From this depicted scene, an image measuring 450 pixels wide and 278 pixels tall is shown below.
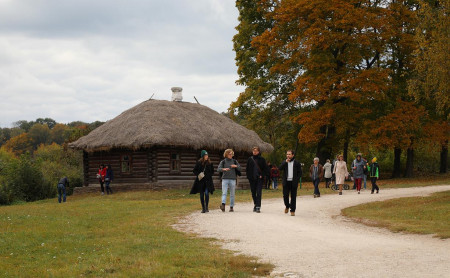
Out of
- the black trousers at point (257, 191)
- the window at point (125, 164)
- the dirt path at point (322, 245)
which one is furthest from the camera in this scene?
the window at point (125, 164)

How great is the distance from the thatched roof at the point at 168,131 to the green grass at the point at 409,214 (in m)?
14.4

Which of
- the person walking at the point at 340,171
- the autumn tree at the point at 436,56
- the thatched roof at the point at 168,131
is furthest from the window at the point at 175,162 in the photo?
the autumn tree at the point at 436,56

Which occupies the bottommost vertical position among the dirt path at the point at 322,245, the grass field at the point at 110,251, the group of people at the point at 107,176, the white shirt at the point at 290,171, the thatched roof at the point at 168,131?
the grass field at the point at 110,251

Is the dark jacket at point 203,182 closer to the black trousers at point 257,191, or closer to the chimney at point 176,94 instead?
the black trousers at point 257,191

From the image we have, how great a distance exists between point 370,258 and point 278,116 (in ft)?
102

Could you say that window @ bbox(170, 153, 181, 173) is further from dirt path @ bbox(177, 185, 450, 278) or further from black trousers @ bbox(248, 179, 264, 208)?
black trousers @ bbox(248, 179, 264, 208)

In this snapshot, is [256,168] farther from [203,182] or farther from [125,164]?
[125,164]

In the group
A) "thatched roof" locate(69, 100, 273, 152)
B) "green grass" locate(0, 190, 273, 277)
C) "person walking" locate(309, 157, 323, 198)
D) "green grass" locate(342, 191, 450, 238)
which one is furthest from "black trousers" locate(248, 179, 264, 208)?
"thatched roof" locate(69, 100, 273, 152)

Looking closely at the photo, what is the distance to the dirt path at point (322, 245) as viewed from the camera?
718cm

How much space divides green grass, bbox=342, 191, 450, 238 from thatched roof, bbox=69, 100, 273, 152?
14420 millimetres

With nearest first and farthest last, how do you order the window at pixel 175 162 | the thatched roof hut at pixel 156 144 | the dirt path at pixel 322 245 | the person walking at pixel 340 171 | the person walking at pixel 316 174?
the dirt path at pixel 322 245 → the person walking at pixel 316 174 → the person walking at pixel 340 171 → the thatched roof hut at pixel 156 144 → the window at pixel 175 162

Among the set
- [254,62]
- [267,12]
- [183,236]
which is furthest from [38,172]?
[183,236]

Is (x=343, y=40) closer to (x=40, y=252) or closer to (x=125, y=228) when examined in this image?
(x=125, y=228)

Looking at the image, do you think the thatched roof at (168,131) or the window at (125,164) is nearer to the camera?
the thatched roof at (168,131)
